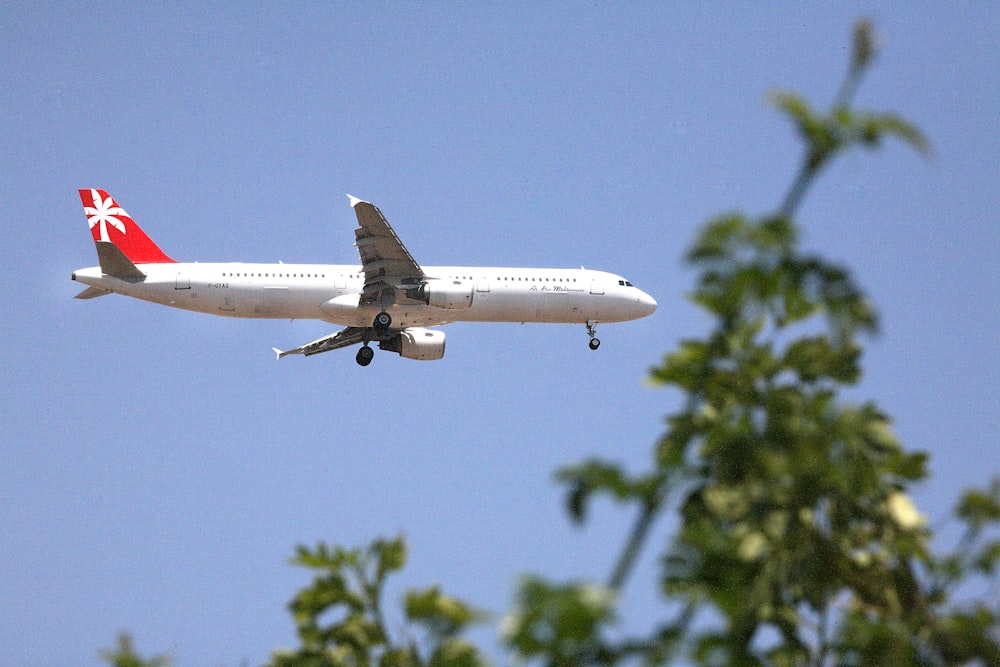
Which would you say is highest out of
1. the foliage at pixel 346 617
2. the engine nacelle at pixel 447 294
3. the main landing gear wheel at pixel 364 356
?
the engine nacelle at pixel 447 294

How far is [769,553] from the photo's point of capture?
26.1 feet

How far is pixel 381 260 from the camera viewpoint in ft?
196

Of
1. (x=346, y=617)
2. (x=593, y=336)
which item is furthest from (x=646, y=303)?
(x=346, y=617)

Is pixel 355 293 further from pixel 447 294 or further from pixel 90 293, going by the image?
pixel 90 293

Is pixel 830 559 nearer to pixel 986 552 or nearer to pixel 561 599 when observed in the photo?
pixel 986 552

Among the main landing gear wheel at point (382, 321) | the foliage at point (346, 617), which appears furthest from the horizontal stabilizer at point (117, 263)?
the foliage at point (346, 617)

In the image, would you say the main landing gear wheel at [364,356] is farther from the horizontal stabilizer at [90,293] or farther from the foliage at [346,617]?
the foliage at [346,617]

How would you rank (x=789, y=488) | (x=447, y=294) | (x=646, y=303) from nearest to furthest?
1. (x=789, y=488)
2. (x=447, y=294)
3. (x=646, y=303)

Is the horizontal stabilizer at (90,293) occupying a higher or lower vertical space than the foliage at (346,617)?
higher

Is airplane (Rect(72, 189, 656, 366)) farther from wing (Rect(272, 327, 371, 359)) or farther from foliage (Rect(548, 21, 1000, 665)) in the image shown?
foliage (Rect(548, 21, 1000, 665))

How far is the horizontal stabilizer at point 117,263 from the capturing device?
189 feet

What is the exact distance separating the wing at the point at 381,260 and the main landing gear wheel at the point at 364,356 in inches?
218

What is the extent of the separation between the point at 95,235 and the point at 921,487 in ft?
198

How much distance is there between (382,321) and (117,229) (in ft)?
49.0
